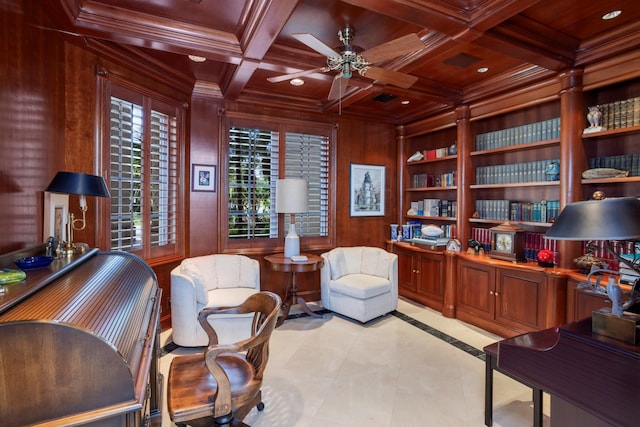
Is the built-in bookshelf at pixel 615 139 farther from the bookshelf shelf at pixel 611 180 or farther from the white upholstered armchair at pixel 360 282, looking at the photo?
the white upholstered armchair at pixel 360 282

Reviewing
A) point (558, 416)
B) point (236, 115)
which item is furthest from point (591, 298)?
point (236, 115)

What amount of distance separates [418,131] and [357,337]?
321 centimetres

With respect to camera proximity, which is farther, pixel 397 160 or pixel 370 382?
pixel 397 160

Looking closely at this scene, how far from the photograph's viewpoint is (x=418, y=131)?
5.01 meters

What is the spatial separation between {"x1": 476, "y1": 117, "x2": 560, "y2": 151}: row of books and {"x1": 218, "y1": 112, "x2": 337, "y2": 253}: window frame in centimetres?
203

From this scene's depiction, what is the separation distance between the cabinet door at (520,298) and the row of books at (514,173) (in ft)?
3.44

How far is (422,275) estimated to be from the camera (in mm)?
4598

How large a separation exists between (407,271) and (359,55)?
3348 mm

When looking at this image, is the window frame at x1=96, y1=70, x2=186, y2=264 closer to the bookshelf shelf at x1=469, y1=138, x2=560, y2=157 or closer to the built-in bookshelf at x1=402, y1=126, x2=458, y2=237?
the built-in bookshelf at x1=402, y1=126, x2=458, y2=237

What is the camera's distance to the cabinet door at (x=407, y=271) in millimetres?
4770

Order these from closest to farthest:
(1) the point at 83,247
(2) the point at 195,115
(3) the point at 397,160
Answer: (1) the point at 83,247
(2) the point at 195,115
(3) the point at 397,160

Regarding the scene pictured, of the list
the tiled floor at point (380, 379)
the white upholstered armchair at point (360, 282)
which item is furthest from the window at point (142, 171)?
the white upholstered armchair at point (360, 282)

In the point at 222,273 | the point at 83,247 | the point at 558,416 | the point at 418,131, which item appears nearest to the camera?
the point at 558,416

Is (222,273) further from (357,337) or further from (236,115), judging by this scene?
(236,115)
